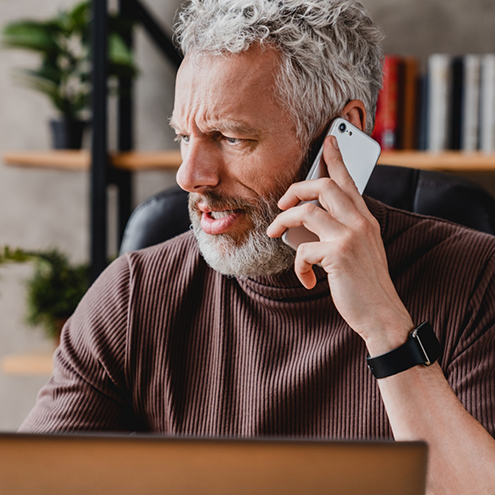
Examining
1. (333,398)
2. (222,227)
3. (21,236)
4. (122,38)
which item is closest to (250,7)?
(222,227)

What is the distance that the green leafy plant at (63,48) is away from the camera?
5.44ft

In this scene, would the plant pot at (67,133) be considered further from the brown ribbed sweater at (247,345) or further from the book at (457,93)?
the book at (457,93)

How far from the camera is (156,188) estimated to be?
2010 mm

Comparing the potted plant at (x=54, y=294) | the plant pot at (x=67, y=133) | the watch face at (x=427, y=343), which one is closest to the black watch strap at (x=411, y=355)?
the watch face at (x=427, y=343)

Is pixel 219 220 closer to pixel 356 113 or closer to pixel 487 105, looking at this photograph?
pixel 356 113

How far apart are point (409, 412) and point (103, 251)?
113 centimetres

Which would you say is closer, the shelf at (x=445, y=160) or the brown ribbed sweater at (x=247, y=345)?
the brown ribbed sweater at (x=247, y=345)

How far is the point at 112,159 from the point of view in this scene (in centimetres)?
168

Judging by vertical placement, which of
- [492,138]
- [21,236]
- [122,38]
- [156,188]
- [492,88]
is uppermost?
[122,38]

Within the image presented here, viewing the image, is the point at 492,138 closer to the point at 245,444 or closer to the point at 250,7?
the point at 250,7

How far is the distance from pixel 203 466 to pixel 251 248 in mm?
557

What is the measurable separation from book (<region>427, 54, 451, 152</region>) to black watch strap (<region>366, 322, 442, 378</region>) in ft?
3.01

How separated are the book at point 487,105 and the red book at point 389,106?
21cm

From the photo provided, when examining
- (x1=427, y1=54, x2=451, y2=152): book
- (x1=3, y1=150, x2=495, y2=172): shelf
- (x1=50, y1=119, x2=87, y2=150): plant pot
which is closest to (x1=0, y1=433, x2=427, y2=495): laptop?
(x1=3, y1=150, x2=495, y2=172): shelf
